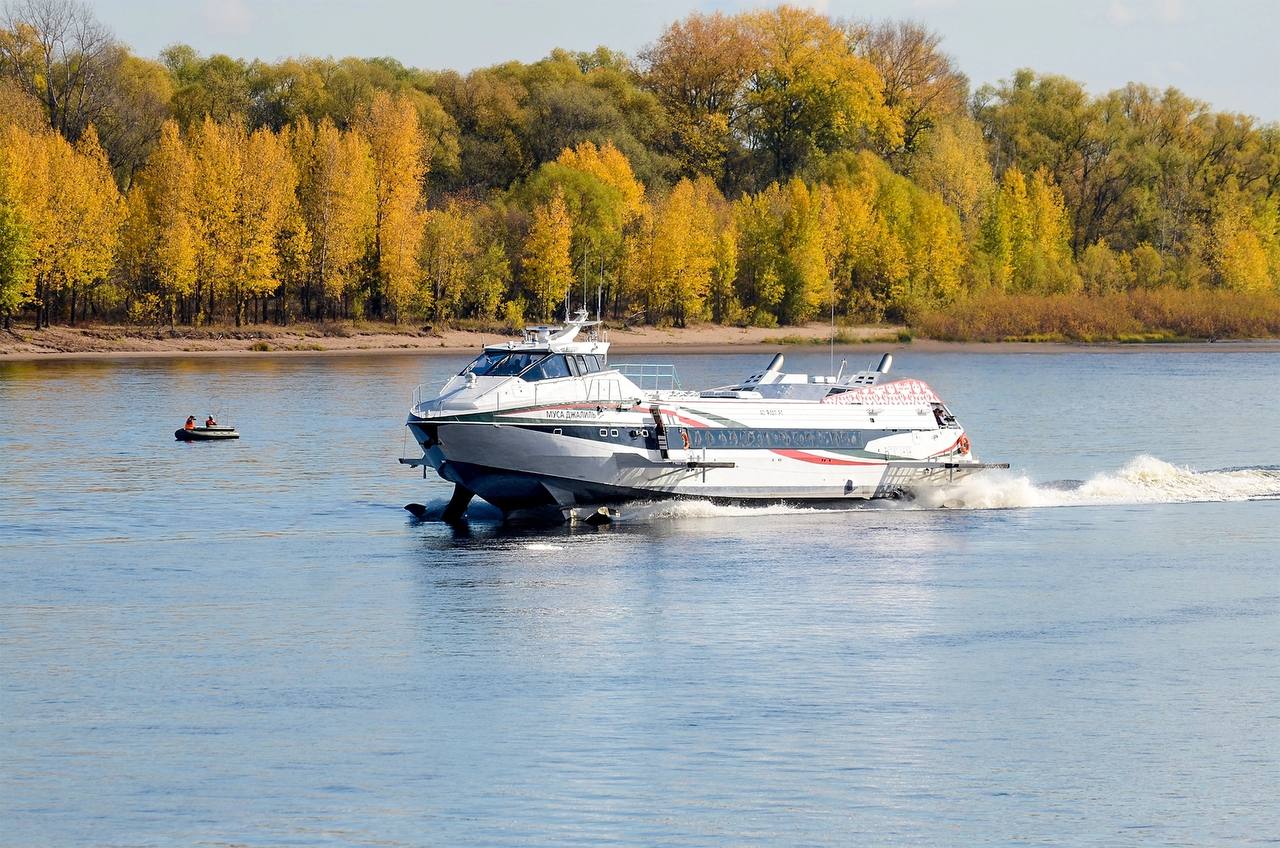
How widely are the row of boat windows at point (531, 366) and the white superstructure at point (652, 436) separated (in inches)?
1.6

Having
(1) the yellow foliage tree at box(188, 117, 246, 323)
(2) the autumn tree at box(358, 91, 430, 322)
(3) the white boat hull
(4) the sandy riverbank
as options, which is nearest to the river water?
(3) the white boat hull

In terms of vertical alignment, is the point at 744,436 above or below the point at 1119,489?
above

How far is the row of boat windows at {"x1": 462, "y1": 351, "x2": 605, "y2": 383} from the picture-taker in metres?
48.4

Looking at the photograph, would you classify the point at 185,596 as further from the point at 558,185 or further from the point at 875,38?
the point at 875,38

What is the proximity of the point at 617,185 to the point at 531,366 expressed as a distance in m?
100

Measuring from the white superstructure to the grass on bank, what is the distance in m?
105

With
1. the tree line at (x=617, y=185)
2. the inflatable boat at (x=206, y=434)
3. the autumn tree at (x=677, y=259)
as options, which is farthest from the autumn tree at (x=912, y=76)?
the inflatable boat at (x=206, y=434)

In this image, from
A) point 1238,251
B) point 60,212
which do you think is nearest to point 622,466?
point 60,212

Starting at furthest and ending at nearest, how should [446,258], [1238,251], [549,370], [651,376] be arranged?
1. [1238,251]
2. [446,258]
3. [651,376]
4. [549,370]

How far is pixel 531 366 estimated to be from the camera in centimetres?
4850

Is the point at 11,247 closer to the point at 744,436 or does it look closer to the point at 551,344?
the point at 551,344

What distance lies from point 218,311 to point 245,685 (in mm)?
108255

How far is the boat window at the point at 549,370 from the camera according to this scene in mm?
48344

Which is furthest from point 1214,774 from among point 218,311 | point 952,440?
A: point 218,311
